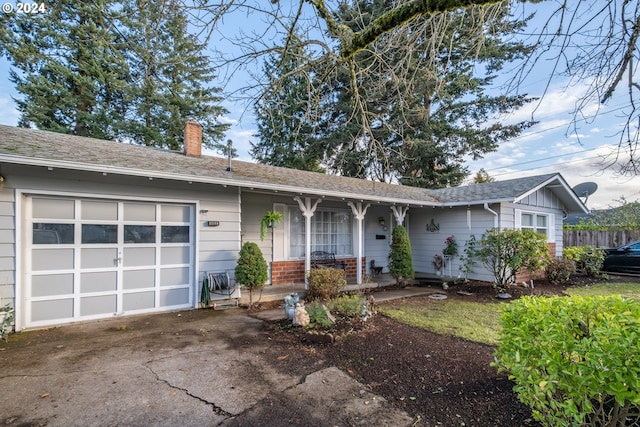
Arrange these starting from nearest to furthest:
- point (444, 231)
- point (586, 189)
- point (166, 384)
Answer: point (166, 384) < point (444, 231) < point (586, 189)

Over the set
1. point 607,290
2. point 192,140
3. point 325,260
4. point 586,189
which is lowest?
point 607,290

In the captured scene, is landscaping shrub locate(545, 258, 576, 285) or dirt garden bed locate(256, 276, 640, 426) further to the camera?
landscaping shrub locate(545, 258, 576, 285)

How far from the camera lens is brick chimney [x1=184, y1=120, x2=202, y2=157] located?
800 cm

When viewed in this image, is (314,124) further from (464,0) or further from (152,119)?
(152,119)

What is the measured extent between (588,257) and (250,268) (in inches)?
475

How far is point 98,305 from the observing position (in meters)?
5.30

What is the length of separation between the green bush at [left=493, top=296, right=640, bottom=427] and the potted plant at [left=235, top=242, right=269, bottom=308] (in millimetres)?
4592

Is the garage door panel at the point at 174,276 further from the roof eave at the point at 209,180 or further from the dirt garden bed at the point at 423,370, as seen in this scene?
the dirt garden bed at the point at 423,370

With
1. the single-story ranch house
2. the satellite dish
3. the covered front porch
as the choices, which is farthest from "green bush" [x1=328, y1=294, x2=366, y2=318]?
the satellite dish

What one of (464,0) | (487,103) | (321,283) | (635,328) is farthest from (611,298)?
(487,103)

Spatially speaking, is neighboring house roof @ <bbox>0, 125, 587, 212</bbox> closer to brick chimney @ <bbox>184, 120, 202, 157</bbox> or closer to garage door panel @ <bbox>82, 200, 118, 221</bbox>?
brick chimney @ <bbox>184, 120, 202, 157</bbox>

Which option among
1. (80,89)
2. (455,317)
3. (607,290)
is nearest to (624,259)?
(607,290)

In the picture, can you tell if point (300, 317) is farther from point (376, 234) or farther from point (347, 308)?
point (376, 234)

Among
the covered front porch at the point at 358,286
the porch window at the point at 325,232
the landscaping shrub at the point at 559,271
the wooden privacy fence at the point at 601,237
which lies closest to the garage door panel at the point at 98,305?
the covered front porch at the point at 358,286
